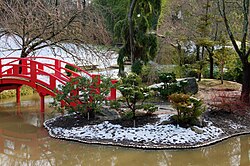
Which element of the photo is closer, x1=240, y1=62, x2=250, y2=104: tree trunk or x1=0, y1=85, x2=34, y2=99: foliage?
x1=240, y1=62, x2=250, y2=104: tree trunk

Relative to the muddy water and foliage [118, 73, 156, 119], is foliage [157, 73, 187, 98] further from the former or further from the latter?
the muddy water

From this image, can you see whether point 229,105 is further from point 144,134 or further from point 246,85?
point 144,134

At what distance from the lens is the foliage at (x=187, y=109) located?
24.6 ft

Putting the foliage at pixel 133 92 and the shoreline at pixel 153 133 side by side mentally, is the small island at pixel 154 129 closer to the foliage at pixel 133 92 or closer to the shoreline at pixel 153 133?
the shoreline at pixel 153 133

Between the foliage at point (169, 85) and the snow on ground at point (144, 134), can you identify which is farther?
the foliage at point (169, 85)

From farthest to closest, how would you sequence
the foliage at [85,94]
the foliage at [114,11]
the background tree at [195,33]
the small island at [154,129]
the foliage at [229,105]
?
the foliage at [114,11]
the background tree at [195,33]
the foliage at [229,105]
the foliage at [85,94]
the small island at [154,129]

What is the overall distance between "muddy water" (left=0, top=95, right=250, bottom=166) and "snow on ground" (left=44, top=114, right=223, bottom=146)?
27 centimetres

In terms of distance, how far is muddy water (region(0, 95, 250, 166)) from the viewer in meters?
6.29

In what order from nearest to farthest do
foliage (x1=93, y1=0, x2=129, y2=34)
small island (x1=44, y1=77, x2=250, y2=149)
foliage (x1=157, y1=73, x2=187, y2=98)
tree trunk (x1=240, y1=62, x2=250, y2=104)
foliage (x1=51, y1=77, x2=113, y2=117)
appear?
1. small island (x1=44, y1=77, x2=250, y2=149)
2. foliage (x1=51, y1=77, x2=113, y2=117)
3. tree trunk (x1=240, y1=62, x2=250, y2=104)
4. foliage (x1=157, y1=73, x2=187, y2=98)
5. foliage (x1=93, y1=0, x2=129, y2=34)

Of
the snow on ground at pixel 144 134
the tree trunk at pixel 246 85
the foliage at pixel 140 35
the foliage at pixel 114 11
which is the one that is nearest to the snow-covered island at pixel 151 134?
the snow on ground at pixel 144 134

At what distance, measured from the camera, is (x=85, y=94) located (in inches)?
312

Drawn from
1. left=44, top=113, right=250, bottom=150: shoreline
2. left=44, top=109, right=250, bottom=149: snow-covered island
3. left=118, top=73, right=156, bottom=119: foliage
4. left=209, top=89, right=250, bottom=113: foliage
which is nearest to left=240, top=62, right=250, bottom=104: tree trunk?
left=209, top=89, right=250, bottom=113: foliage

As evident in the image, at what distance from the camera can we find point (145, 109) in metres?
8.06

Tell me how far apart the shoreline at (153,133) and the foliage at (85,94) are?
0.50 metres
